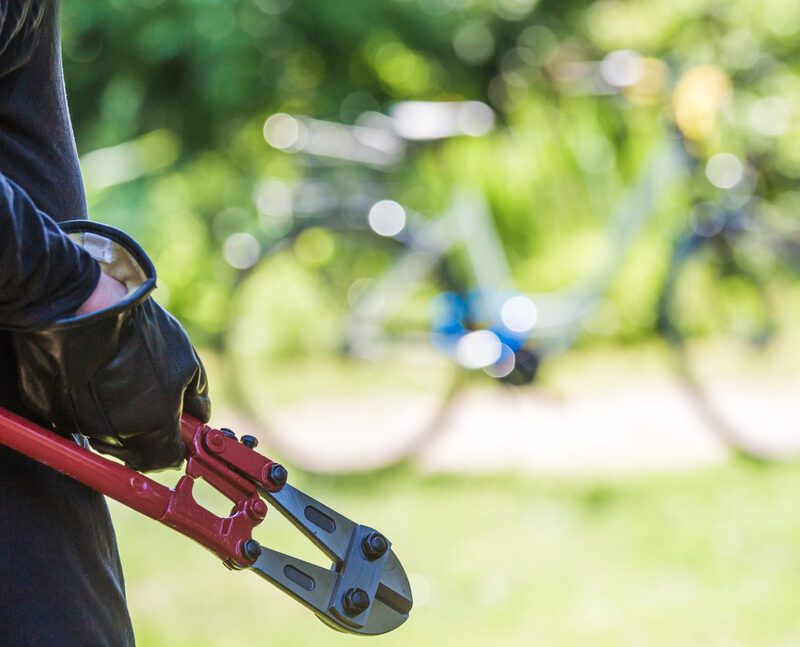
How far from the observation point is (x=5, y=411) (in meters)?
1.13

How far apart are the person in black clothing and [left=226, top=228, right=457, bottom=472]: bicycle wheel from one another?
3.52 m

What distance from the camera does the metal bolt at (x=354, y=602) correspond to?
1.27 m

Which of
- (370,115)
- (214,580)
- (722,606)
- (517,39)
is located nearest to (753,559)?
(722,606)

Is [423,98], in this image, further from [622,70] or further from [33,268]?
[33,268]

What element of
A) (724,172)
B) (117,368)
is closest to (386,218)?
(724,172)

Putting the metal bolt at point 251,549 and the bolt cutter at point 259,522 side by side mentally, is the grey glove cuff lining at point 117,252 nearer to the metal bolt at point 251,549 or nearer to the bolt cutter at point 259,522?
the bolt cutter at point 259,522

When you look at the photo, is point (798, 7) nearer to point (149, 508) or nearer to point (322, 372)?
point (322, 372)

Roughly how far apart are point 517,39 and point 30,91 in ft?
23.0

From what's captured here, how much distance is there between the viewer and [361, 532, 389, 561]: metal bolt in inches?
51.6

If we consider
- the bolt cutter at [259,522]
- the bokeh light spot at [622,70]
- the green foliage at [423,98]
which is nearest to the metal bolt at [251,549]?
the bolt cutter at [259,522]

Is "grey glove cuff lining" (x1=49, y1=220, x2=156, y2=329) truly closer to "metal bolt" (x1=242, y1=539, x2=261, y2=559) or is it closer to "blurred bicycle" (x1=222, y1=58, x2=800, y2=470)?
"metal bolt" (x1=242, y1=539, x2=261, y2=559)

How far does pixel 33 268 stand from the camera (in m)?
1.07

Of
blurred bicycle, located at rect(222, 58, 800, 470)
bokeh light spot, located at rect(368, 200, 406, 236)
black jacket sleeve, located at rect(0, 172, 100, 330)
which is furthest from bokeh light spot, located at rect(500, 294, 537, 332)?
black jacket sleeve, located at rect(0, 172, 100, 330)

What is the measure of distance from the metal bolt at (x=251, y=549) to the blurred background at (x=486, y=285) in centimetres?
203
